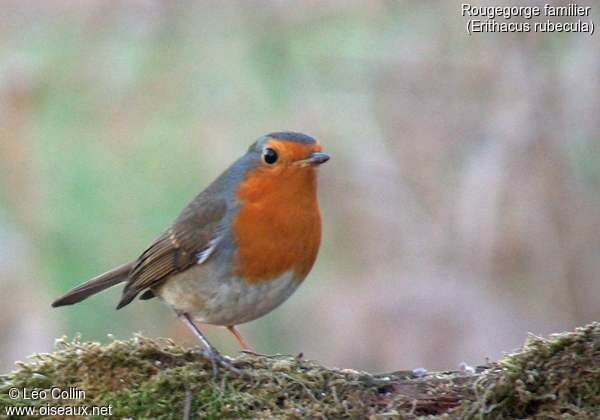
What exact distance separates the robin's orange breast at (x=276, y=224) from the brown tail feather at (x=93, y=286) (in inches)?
34.5

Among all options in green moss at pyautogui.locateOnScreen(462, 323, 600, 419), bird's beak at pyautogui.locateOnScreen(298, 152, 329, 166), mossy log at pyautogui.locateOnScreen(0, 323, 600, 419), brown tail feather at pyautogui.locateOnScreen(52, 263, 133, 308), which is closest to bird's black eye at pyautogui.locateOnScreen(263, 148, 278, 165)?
bird's beak at pyautogui.locateOnScreen(298, 152, 329, 166)

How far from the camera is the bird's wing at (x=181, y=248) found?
4602mm

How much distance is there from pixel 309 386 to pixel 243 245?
133 cm

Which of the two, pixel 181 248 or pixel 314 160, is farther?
pixel 181 248

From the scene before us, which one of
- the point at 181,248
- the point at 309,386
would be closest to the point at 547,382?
the point at 309,386

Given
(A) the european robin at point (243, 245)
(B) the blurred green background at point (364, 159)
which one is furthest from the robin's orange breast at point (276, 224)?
(B) the blurred green background at point (364, 159)

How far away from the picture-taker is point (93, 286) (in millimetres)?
4992

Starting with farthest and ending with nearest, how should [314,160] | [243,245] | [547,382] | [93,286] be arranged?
1. [93,286]
2. [314,160]
3. [243,245]
4. [547,382]

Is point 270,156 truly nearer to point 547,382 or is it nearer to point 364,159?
point 547,382

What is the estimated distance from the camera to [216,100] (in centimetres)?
791

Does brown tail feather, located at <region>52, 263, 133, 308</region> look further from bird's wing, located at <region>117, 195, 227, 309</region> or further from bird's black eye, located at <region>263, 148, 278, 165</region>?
bird's black eye, located at <region>263, 148, 278, 165</region>

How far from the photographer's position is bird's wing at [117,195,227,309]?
460cm

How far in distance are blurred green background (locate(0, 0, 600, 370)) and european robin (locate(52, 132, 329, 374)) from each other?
1.93m

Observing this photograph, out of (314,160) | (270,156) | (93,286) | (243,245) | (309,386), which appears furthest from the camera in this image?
(93,286)
